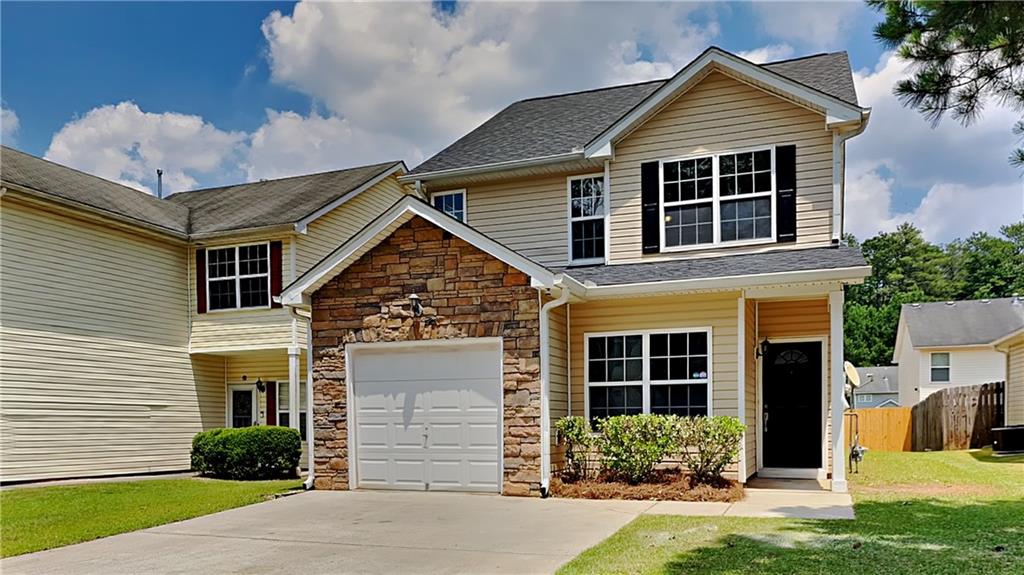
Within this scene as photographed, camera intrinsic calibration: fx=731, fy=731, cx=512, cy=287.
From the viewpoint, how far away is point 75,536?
26.1 ft

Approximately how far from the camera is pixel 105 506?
34.6ft

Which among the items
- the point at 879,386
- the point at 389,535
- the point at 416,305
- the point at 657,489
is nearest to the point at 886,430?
the point at 657,489

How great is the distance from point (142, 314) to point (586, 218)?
1030cm

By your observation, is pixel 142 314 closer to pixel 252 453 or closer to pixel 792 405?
pixel 252 453

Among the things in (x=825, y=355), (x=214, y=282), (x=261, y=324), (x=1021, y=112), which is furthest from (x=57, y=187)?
(x=1021, y=112)

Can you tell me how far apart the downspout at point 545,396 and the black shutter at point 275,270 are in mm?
8166

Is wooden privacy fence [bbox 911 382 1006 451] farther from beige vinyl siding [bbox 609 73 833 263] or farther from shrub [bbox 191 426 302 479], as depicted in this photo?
shrub [bbox 191 426 302 479]

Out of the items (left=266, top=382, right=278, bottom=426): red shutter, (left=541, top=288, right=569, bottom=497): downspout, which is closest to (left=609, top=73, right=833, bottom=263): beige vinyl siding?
(left=541, top=288, right=569, bottom=497): downspout

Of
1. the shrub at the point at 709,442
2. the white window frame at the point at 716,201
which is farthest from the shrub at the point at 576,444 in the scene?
the white window frame at the point at 716,201

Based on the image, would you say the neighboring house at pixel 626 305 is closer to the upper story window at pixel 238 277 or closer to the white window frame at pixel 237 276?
the white window frame at pixel 237 276

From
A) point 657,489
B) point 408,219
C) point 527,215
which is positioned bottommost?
point 657,489

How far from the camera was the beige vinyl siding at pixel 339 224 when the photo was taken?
16.7 metres

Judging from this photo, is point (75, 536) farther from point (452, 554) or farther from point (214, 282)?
point (214, 282)

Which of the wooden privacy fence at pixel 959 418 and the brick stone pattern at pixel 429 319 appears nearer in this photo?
the brick stone pattern at pixel 429 319
